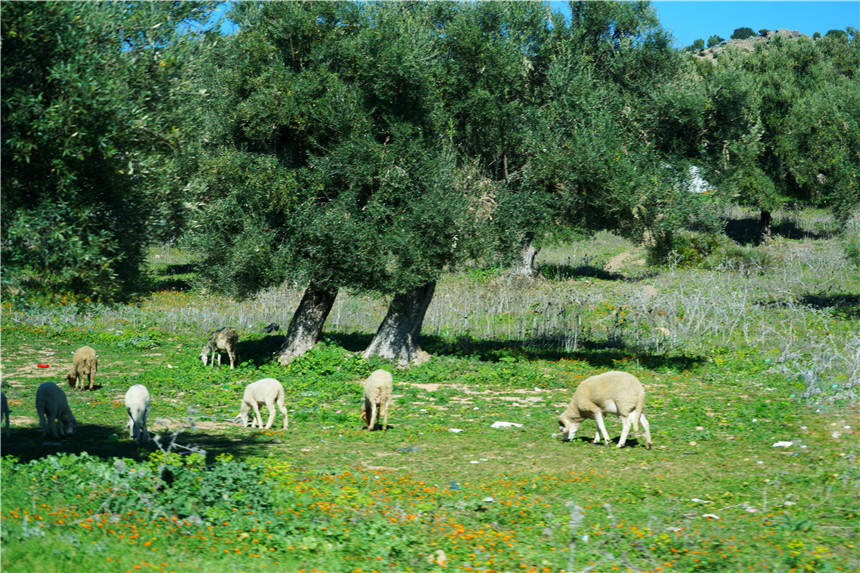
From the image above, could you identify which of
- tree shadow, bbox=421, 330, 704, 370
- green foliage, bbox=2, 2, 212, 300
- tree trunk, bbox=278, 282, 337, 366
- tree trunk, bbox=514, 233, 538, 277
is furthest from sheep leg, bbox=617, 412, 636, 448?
tree trunk, bbox=514, 233, 538, 277

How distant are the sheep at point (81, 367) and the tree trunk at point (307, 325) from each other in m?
6.17

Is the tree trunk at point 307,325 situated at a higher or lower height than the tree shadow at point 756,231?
lower

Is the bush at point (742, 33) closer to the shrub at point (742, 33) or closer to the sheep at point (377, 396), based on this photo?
the shrub at point (742, 33)

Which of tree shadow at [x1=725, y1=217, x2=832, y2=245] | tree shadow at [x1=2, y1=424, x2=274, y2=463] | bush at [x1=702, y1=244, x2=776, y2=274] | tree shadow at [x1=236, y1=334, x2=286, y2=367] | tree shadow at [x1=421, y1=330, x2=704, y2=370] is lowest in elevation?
tree shadow at [x1=2, y1=424, x2=274, y2=463]

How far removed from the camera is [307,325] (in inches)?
1001

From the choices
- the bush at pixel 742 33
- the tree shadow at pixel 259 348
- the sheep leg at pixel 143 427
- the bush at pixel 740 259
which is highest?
the bush at pixel 742 33

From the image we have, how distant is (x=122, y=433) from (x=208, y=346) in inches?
379

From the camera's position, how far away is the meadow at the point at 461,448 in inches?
356

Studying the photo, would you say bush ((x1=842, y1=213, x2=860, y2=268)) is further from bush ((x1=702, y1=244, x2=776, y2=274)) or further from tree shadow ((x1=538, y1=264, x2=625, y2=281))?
tree shadow ((x1=538, y1=264, x2=625, y2=281))

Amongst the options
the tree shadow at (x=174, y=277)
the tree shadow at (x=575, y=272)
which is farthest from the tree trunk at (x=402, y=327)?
the tree shadow at (x=174, y=277)

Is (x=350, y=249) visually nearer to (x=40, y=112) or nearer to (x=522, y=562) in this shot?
(x=40, y=112)

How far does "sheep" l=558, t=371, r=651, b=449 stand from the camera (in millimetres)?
15523

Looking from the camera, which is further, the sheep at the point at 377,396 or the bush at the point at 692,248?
the bush at the point at 692,248

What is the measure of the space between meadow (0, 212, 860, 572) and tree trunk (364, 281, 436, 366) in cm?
83
